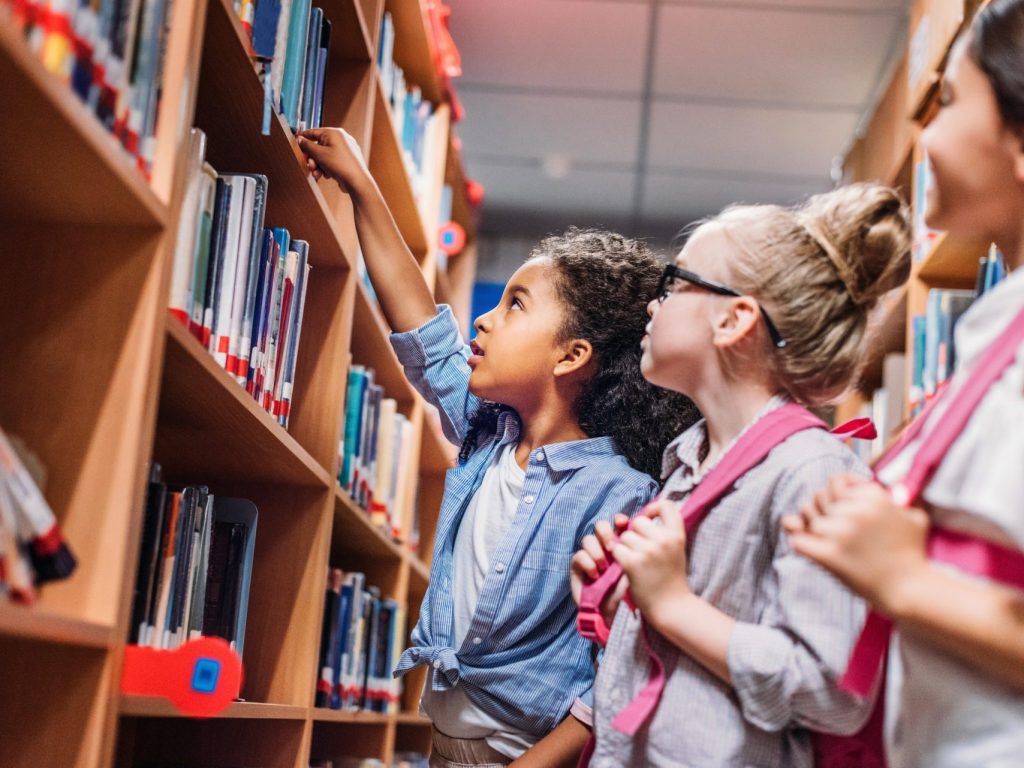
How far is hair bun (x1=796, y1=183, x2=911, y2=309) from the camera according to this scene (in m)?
1.32

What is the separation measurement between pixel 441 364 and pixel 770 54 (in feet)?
7.72

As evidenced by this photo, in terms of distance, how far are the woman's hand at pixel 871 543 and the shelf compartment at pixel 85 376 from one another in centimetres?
66

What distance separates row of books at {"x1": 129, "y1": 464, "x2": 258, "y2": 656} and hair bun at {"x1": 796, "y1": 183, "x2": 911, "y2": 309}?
890 mm

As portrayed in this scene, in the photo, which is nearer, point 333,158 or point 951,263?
point 333,158

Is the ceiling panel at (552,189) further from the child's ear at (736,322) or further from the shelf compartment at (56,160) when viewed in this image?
the shelf compartment at (56,160)

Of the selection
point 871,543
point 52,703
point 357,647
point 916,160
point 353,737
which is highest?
point 916,160

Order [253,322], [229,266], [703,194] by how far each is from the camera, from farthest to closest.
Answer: [703,194] → [253,322] → [229,266]

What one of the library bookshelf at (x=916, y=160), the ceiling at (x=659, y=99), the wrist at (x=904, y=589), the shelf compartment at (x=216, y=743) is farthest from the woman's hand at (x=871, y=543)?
the ceiling at (x=659, y=99)

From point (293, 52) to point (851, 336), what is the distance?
979mm

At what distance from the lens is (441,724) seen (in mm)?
1692

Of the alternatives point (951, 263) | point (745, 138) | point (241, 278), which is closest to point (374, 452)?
point (241, 278)

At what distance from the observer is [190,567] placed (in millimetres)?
1562

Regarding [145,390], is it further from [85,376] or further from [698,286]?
[698,286]

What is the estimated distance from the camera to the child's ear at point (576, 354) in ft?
6.07
